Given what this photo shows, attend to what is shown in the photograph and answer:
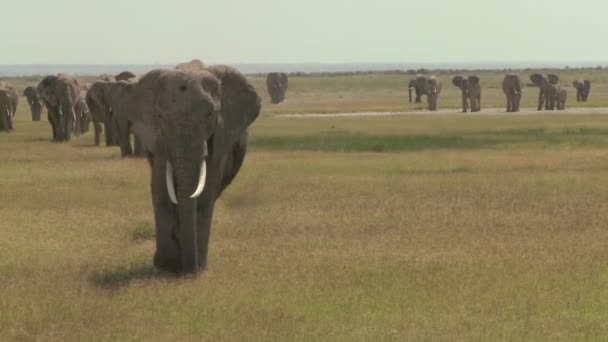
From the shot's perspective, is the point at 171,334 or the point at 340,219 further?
the point at 340,219

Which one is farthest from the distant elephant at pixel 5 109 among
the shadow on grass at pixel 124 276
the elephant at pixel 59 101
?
the shadow on grass at pixel 124 276

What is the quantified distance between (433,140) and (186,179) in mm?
23272

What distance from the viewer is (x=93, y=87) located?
32.3m

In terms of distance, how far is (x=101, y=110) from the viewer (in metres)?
33.1

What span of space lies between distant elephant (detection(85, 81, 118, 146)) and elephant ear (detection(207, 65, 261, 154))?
17732mm

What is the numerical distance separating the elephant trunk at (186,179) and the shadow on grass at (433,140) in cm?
1949

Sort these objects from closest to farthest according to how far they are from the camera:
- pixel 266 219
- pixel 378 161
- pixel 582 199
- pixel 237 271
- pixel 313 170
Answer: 1. pixel 237 271
2. pixel 266 219
3. pixel 582 199
4. pixel 313 170
5. pixel 378 161

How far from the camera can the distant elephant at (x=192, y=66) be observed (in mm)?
13091

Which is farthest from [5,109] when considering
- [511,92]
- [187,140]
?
[187,140]

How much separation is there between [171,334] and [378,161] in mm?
18004

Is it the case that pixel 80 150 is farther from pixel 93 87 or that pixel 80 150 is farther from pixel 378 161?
pixel 378 161

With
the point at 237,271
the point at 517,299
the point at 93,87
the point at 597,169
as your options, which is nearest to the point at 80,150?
the point at 93,87

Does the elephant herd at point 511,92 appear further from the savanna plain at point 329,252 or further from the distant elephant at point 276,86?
the savanna plain at point 329,252

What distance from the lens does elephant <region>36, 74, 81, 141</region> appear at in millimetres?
36188
